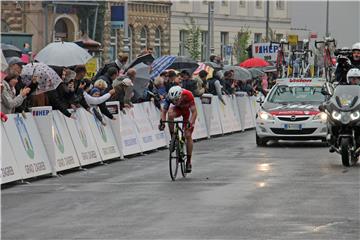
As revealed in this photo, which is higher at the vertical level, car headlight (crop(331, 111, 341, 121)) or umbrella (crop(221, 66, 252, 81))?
car headlight (crop(331, 111, 341, 121))

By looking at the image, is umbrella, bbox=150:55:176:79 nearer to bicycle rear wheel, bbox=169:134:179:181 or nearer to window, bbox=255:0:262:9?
bicycle rear wheel, bbox=169:134:179:181

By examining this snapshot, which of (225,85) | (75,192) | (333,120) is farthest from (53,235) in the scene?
(225,85)

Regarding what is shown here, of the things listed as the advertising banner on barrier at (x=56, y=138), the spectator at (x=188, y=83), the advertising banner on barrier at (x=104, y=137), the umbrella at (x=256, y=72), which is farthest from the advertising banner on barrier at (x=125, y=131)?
the umbrella at (x=256, y=72)

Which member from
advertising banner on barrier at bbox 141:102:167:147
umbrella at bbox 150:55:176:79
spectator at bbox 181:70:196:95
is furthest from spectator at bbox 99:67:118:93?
umbrella at bbox 150:55:176:79

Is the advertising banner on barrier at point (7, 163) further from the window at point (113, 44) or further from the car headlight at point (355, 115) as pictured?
the window at point (113, 44)

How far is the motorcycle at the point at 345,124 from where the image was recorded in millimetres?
21906

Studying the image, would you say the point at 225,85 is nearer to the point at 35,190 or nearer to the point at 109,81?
the point at 109,81

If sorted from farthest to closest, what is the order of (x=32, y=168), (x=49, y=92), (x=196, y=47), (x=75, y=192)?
(x=196, y=47)
(x=49, y=92)
(x=32, y=168)
(x=75, y=192)

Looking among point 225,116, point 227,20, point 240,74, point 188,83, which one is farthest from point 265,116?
point 227,20

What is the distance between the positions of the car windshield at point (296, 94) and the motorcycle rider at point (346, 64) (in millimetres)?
4207

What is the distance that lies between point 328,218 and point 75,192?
15.1 feet

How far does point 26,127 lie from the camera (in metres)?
19.2

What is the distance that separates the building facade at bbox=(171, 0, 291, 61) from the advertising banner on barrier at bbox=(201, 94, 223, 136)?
36.1 meters

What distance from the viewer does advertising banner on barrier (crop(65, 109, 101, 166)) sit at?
21.3 metres
